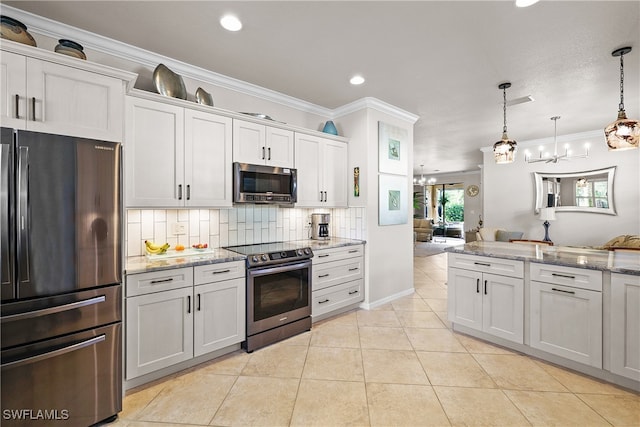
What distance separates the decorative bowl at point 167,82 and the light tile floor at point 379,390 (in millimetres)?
2396

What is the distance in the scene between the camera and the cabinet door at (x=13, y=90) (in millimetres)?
1521

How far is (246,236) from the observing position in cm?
332

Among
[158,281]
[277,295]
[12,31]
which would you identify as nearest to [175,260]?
[158,281]

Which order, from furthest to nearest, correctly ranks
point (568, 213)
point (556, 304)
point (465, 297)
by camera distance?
point (568, 213) → point (465, 297) → point (556, 304)

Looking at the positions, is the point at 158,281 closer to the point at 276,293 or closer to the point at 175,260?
the point at 175,260

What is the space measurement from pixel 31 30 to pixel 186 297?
2.31m

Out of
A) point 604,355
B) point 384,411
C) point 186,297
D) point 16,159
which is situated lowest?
point 384,411

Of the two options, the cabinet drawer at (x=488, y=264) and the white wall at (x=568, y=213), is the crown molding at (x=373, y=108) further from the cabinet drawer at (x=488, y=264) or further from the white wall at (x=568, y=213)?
the white wall at (x=568, y=213)

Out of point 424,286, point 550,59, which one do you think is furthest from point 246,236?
point 550,59

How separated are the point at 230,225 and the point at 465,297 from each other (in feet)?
8.61

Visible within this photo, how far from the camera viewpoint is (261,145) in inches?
120

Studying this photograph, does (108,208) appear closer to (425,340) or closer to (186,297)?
(186,297)

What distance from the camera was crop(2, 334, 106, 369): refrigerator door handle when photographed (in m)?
1.47

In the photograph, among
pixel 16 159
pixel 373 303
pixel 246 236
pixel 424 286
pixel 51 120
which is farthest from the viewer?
pixel 424 286
